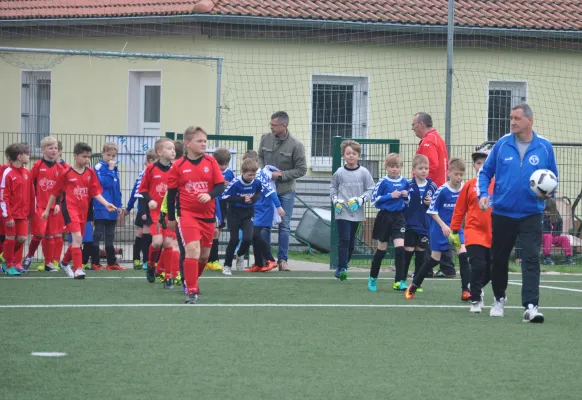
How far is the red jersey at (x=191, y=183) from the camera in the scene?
12094mm

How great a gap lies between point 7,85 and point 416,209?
43.2ft

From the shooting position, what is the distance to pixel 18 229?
51.1ft

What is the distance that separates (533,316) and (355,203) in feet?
15.3

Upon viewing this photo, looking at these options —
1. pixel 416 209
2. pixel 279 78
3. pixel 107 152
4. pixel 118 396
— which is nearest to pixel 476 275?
pixel 416 209

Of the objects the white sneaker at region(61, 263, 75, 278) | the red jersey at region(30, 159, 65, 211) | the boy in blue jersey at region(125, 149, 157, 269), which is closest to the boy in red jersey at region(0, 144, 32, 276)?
the red jersey at region(30, 159, 65, 211)

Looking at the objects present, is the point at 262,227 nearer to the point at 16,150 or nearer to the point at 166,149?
the point at 166,149

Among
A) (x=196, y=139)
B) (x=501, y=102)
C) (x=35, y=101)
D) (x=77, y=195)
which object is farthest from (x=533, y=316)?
(x=35, y=101)

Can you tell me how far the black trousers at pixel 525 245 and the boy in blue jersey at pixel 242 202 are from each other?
224 inches

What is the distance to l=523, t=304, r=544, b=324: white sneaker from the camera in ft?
35.1

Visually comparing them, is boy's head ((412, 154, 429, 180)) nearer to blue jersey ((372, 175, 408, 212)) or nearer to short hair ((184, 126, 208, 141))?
blue jersey ((372, 175, 408, 212))

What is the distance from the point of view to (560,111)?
24531 mm

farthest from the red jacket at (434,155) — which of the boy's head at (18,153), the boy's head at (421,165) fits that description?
the boy's head at (18,153)

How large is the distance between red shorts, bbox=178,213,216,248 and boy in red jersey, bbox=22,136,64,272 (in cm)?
410

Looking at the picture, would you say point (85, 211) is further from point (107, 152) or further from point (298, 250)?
point (298, 250)
